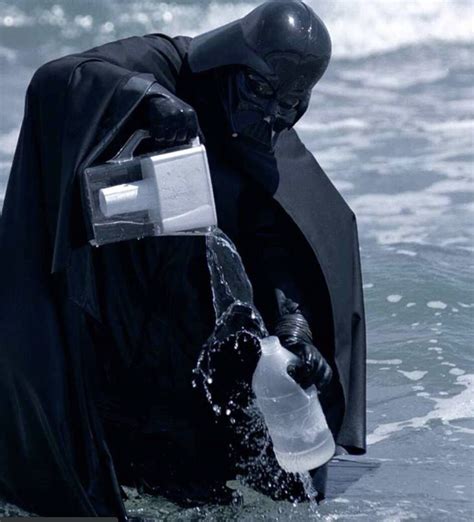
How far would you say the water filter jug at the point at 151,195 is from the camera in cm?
396

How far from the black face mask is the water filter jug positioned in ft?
0.98

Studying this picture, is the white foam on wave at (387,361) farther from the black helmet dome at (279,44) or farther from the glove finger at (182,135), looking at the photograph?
the glove finger at (182,135)

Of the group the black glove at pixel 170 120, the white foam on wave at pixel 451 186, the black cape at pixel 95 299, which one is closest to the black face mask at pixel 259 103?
the black cape at pixel 95 299

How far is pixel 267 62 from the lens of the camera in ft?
13.7

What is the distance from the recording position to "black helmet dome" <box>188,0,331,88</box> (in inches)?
164

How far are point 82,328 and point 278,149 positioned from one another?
761 millimetres

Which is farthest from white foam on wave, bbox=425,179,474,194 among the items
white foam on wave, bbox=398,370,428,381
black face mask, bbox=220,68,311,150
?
black face mask, bbox=220,68,311,150

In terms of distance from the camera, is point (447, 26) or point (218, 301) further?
point (447, 26)

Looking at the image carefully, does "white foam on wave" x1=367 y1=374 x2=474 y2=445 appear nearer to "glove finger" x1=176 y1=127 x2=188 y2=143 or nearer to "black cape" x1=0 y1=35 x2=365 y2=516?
"black cape" x1=0 y1=35 x2=365 y2=516

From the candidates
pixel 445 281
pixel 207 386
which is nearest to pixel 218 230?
pixel 207 386

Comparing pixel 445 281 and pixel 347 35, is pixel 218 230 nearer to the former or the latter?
pixel 445 281

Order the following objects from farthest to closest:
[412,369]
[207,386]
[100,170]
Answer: [412,369] → [207,386] → [100,170]

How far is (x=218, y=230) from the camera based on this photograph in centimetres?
431

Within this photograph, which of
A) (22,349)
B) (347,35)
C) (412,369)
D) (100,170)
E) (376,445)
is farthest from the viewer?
(347,35)
